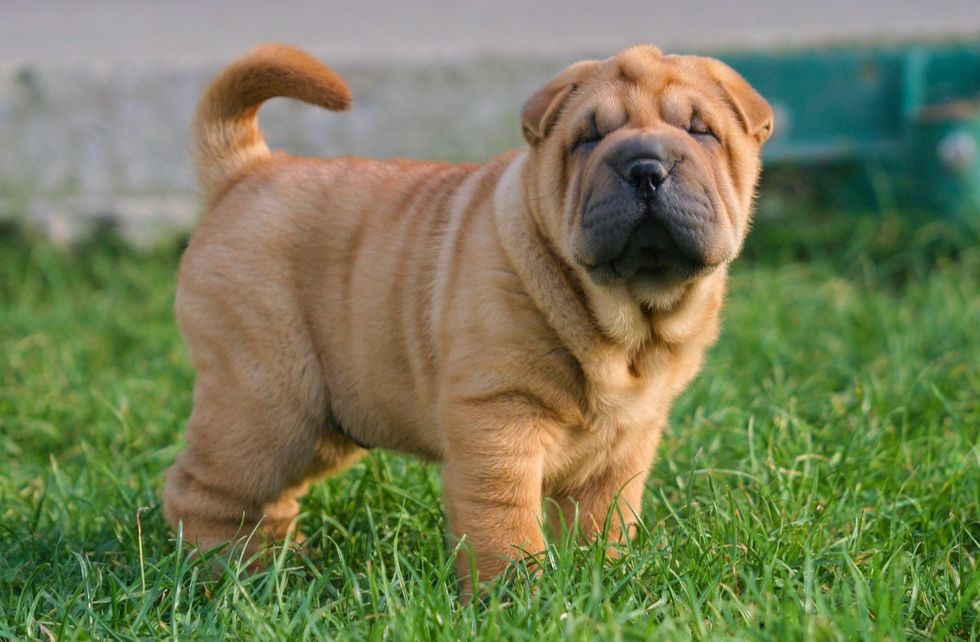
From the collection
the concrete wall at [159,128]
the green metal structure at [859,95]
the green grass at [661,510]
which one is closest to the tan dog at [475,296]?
the green grass at [661,510]

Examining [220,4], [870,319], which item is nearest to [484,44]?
[220,4]

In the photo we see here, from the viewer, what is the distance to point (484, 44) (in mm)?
7344

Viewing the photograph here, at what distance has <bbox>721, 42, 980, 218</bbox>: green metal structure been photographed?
22.9 feet

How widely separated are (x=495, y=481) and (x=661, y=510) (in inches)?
31.6

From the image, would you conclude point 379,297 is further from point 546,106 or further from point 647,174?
point 647,174

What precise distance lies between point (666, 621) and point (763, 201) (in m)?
4.90

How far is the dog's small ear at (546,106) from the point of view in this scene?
3092 millimetres

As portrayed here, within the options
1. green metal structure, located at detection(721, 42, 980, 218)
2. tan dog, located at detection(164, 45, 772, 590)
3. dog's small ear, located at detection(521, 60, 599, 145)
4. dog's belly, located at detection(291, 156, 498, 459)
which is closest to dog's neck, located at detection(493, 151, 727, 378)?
tan dog, located at detection(164, 45, 772, 590)

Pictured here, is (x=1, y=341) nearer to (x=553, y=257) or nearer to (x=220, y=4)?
(x=220, y=4)

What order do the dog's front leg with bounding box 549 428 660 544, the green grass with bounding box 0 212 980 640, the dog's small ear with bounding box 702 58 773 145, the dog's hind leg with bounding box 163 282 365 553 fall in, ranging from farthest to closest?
the dog's hind leg with bounding box 163 282 365 553
the dog's front leg with bounding box 549 428 660 544
the dog's small ear with bounding box 702 58 773 145
the green grass with bounding box 0 212 980 640

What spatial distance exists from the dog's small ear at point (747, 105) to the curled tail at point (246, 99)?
106 centimetres

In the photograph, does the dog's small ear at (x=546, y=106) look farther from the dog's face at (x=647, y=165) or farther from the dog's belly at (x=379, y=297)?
the dog's belly at (x=379, y=297)

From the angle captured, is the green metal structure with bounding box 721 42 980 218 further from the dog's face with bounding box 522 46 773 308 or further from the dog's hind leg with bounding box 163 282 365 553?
the dog's hind leg with bounding box 163 282 365 553

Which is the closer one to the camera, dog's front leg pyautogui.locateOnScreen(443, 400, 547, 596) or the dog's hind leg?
dog's front leg pyautogui.locateOnScreen(443, 400, 547, 596)
